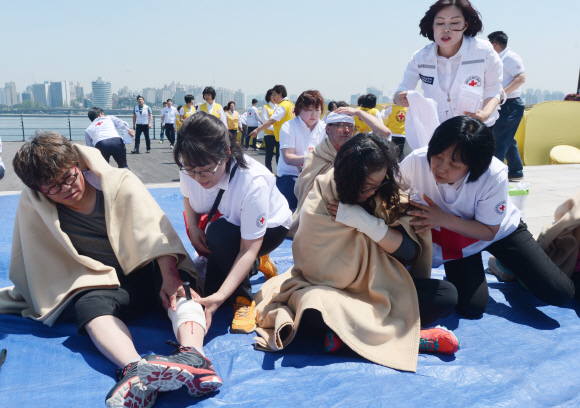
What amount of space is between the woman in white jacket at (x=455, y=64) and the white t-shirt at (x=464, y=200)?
79 cm

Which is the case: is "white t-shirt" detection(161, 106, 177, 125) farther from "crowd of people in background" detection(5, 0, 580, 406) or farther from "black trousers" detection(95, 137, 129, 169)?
"crowd of people in background" detection(5, 0, 580, 406)

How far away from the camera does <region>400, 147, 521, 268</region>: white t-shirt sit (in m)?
2.24

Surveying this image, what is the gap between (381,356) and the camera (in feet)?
6.18

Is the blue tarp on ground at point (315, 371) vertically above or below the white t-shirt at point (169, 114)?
above

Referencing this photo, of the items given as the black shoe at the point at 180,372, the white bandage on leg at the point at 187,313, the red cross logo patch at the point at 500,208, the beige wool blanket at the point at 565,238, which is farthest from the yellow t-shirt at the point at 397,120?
the black shoe at the point at 180,372

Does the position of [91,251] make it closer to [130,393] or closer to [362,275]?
[130,393]

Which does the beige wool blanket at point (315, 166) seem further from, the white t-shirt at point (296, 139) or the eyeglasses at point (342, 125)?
the white t-shirt at point (296, 139)

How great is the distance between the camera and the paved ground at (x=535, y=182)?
4.74 metres

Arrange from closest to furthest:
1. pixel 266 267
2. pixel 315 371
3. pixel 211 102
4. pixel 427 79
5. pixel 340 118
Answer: pixel 315 371 < pixel 266 267 < pixel 427 79 < pixel 340 118 < pixel 211 102

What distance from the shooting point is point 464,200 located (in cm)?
232

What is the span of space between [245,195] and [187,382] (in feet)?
3.06

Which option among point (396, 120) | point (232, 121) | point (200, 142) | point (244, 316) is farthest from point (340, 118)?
point (232, 121)

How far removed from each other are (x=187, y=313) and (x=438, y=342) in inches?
43.9

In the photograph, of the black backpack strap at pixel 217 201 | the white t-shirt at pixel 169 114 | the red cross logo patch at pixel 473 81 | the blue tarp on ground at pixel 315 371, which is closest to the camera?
the blue tarp on ground at pixel 315 371
